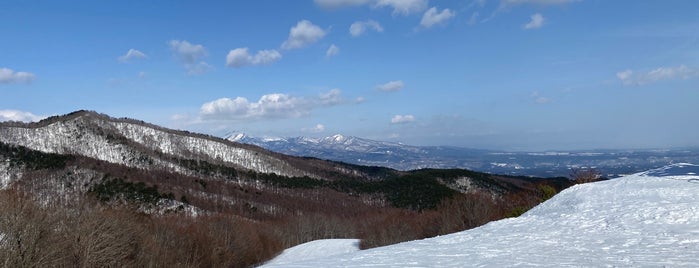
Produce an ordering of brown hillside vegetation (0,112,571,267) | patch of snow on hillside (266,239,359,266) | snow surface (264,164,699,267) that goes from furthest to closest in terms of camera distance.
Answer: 1. patch of snow on hillside (266,239,359,266)
2. brown hillside vegetation (0,112,571,267)
3. snow surface (264,164,699,267)

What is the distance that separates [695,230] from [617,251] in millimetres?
4733

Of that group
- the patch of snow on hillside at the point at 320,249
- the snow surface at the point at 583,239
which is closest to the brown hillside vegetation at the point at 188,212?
the patch of snow on hillside at the point at 320,249

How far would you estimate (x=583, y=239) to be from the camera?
57.0ft

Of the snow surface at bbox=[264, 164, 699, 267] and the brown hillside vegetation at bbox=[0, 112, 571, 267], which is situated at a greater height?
the snow surface at bbox=[264, 164, 699, 267]

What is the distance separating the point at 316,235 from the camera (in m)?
101

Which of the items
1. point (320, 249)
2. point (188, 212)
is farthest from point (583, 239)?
point (188, 212)

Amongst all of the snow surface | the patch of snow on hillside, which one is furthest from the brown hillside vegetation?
the snow surface

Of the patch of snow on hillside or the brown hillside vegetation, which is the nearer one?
the brown hillside vegetation

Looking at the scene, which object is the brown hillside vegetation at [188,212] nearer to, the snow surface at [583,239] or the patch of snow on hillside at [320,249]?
the patch of snow on hillside at [320,249]

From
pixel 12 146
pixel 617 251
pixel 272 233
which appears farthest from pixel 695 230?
pixel 12 146

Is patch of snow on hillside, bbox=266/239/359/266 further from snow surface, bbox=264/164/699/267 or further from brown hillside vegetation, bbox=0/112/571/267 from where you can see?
snow surface, bbox=264/164/699/267

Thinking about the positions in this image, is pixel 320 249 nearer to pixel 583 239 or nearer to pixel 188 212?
pixel 583 239

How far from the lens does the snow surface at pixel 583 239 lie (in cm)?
1390

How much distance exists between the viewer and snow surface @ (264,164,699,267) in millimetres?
13898
